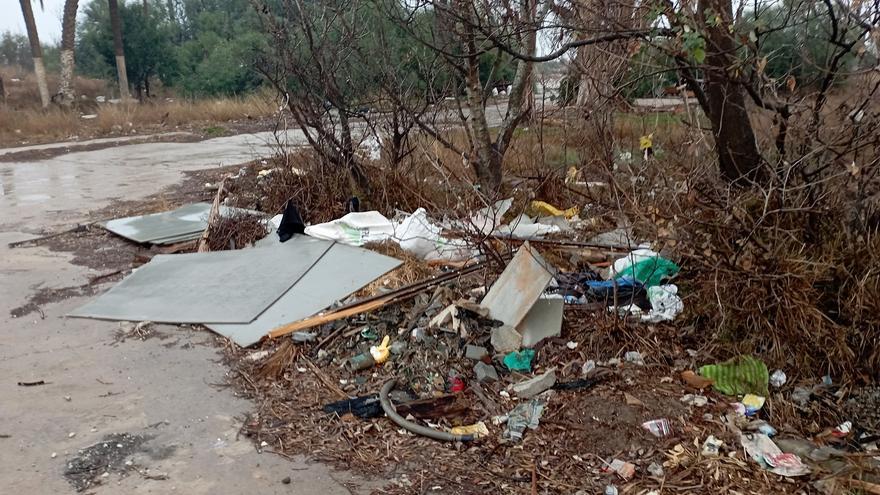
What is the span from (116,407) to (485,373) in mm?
1991

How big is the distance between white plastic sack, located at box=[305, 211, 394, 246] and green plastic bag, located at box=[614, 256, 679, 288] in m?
2.27

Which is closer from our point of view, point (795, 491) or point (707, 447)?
point (795, 491)

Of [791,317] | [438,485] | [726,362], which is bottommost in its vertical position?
[438,485]

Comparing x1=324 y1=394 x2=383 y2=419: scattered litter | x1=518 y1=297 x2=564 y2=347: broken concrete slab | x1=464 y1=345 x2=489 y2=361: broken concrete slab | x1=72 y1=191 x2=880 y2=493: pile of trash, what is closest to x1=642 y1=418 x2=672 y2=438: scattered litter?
x1=72 y1=191 x2=880 y2=493: pile of trash

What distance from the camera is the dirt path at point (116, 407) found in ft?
9.95

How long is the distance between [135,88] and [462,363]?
29396 mm

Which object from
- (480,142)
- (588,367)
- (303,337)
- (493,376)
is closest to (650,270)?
(588,367)

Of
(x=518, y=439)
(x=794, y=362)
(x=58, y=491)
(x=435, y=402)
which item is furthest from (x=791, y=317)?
(x=58, y=491)

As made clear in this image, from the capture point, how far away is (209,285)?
208 inches

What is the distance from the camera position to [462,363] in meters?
3.87

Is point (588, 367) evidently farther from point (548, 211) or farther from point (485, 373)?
point (548, 211)

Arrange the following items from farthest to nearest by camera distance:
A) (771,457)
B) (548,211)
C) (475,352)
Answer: (548,211), (475,352), (771,457)

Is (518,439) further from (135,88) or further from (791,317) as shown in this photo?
(135,88)

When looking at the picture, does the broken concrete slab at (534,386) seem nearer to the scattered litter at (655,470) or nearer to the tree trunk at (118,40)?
the scattered litter at (655,470)
